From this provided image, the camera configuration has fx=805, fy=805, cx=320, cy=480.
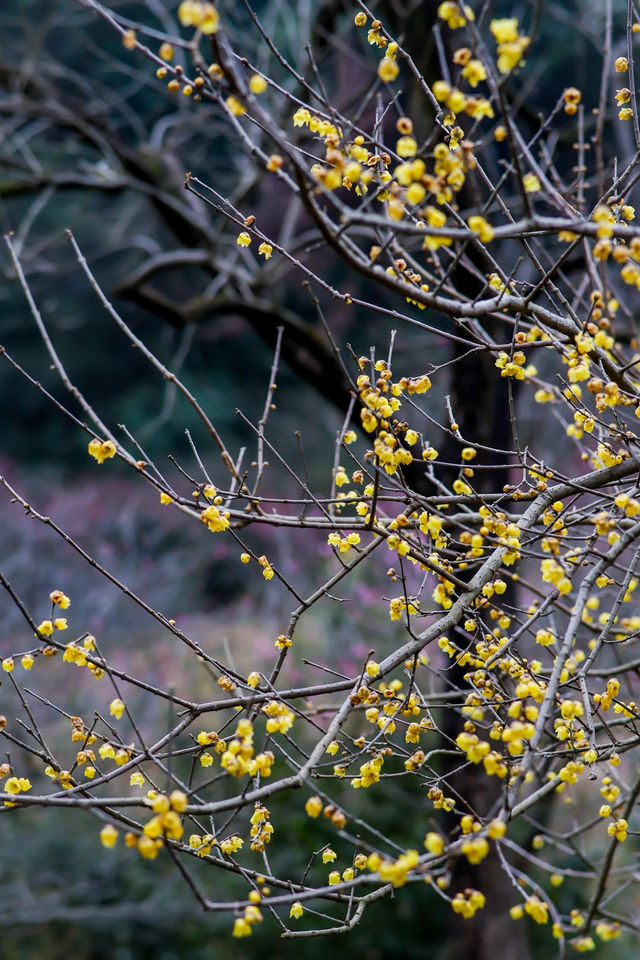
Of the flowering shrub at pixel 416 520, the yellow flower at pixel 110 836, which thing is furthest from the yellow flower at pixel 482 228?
the yellow flower at pixel 110 836

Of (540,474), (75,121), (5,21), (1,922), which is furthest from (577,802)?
(5,21)

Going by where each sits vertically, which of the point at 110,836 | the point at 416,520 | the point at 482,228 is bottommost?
the point at 110,836

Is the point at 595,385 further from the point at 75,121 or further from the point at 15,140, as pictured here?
the point at 15,140

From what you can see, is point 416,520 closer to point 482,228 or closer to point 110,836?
point 482,228

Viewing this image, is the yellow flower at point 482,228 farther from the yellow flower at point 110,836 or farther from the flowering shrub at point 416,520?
the yellow flower at point 110,836

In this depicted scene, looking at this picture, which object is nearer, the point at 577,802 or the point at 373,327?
the point at 577,802

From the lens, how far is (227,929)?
15.4ft

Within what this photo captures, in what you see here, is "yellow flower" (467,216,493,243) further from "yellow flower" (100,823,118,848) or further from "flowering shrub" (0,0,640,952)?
"yellow flower" (100,823,118,848)

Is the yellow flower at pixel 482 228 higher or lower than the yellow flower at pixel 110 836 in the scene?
higher

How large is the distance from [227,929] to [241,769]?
13.3 feet

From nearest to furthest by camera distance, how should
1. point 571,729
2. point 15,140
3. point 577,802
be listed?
1. point 571,729
2. point 577,802
3. point 15,140

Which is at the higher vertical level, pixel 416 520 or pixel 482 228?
pixel 482 228

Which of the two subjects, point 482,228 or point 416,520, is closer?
point 482,228

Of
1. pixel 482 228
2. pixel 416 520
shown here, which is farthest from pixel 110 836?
pixel 482 228
